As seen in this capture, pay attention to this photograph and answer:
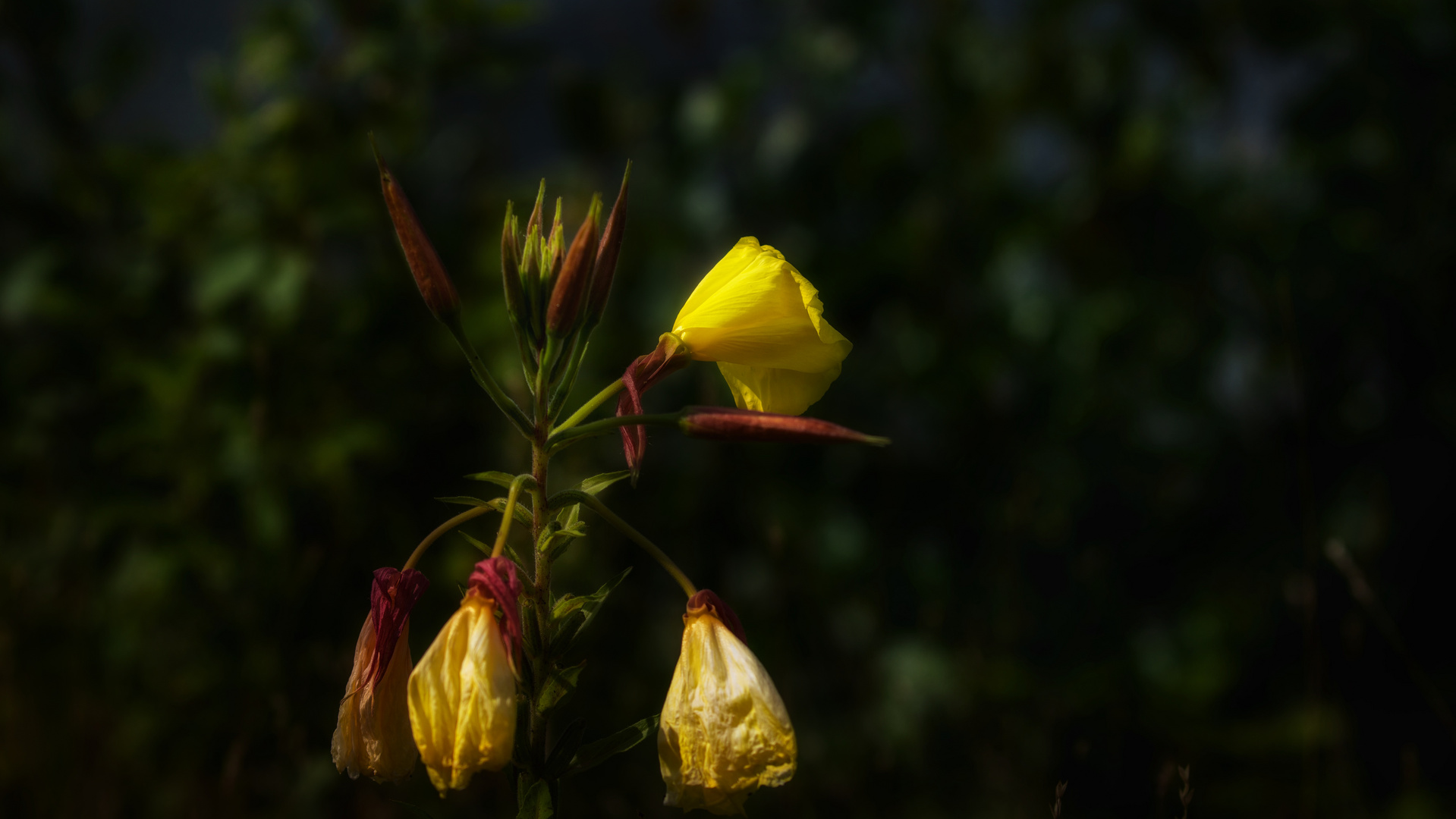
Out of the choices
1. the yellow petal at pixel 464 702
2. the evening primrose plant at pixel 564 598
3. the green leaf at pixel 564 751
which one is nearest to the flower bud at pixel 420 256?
the evening primrose plant at pixel 564 598

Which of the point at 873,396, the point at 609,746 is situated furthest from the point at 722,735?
the point at 873,396

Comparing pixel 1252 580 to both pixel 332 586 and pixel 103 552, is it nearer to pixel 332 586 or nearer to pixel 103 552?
pixel 332 586

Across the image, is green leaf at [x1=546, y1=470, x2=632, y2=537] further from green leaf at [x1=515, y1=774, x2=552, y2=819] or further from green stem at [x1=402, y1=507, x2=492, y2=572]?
green leaf at [x1=515, y1=774, x2=552, y2=819]

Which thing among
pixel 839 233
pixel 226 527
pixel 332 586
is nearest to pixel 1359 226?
pixel 839 233

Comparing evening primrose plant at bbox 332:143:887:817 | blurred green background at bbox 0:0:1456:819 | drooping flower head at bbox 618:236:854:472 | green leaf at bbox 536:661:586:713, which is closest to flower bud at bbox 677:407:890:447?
evening primrose plant at bbox 332:143:887:817

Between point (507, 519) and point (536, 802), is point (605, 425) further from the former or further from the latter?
point (536, 802)

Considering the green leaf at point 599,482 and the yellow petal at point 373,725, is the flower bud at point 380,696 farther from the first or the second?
the green leaf at point 599,482
